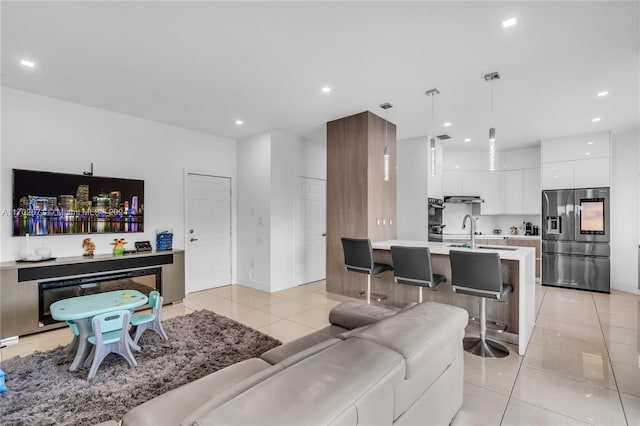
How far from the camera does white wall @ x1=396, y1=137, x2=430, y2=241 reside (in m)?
5.82

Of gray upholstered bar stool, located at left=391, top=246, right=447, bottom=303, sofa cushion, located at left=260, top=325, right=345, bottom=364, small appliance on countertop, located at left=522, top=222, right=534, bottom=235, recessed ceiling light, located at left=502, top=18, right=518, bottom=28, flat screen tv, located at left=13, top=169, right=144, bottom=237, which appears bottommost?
sofa cushion, located at left=260, top=325, right=345, bottom=364

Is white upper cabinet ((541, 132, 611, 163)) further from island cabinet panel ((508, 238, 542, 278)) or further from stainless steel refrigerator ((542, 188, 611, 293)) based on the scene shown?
island cabinet panel ((508, 238, 542, 278))

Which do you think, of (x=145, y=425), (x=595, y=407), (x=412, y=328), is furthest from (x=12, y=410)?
(x=595, y=407)

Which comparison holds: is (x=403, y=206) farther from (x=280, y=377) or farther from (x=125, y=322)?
(x=280, y=377)

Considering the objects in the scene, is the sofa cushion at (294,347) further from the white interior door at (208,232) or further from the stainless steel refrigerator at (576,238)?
the stainless steel refrigerator at (576,238)

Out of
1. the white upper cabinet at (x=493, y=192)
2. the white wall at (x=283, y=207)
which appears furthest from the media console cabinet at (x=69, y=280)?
the white upper cabinet at (x=493, y=192)

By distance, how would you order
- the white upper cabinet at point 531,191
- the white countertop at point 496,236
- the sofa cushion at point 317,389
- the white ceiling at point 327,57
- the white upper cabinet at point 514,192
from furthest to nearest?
the white upper cabinet at point 514,192 → the white upper cabinet at point 531,191 → the white countertop at point 496,236 → the white ceiling at point 327,57 → the sofa cushion at point 317,389

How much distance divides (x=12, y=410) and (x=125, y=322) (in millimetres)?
819

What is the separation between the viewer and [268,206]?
535 cm

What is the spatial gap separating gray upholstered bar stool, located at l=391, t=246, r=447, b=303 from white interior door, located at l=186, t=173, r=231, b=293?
140 inches

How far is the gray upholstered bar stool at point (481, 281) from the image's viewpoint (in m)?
2.78

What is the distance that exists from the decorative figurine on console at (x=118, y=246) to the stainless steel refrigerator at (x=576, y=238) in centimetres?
730

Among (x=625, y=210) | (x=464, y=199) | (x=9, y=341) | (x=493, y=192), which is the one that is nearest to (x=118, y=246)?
(x=9, y=341)

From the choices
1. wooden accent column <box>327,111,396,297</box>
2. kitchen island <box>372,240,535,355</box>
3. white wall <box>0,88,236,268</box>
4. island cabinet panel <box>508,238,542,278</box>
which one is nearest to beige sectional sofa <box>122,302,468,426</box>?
kitchen island <box>372,240,535,355</box>
